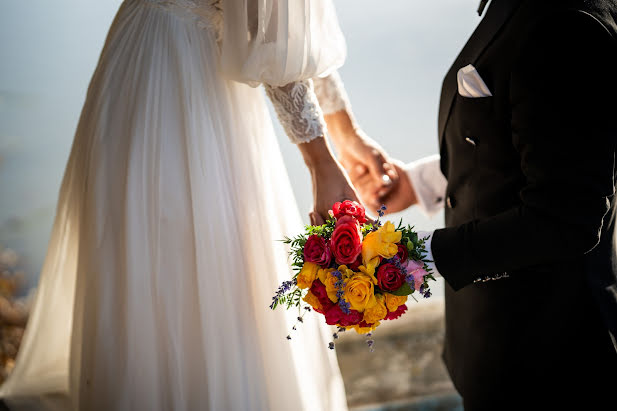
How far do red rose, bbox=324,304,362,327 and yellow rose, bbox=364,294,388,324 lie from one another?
0.05 ft

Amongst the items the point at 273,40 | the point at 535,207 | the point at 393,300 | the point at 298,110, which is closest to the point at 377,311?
the point at 393,300

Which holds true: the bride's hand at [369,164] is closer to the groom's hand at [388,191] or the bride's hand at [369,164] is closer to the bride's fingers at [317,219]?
the groom's hand at [388,191]

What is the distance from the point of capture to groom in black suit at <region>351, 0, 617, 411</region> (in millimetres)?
834

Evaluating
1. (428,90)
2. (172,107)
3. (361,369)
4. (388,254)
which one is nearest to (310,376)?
(388,254)

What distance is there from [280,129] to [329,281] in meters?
1.44

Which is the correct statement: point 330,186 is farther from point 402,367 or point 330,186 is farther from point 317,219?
point 402,367

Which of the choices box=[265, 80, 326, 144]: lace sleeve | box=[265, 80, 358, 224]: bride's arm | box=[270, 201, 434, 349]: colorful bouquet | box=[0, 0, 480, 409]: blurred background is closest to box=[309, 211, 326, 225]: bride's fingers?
box=[265, 80, 358, 224]: bride's arm

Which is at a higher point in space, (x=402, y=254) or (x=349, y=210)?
(x=349, y=210)

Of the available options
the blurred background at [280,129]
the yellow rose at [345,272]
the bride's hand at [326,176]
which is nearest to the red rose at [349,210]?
the yellow rose at [345,272]

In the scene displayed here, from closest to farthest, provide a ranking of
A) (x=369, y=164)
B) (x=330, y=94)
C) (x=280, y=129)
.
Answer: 1. (x=330, y=94)
2. (x=369, y=164)
3. (x=280, y=129)

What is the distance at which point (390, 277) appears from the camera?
0.93 m

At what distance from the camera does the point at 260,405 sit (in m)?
1.08

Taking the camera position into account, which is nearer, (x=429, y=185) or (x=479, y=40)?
(x=479, y=40)

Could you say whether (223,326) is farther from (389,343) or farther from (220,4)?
(389,343)
